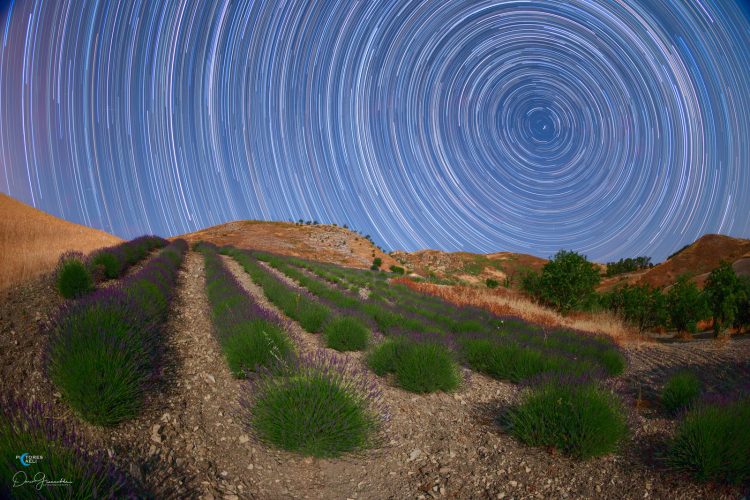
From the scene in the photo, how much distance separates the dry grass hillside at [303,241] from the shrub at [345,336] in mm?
44647

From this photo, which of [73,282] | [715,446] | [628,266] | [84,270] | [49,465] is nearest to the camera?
[49,465]

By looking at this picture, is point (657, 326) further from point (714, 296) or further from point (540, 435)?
point (540, 435)

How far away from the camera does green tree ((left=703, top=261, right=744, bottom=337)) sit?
58.1 feet

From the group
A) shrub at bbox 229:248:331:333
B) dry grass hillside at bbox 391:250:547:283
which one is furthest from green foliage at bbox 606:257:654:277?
shrub at bbox 229:248:331:333

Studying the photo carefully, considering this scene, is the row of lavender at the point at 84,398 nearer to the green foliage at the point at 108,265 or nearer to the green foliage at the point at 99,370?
the green foliage at the point at 99,370

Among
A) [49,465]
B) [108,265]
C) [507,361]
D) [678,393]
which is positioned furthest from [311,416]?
[108,265]

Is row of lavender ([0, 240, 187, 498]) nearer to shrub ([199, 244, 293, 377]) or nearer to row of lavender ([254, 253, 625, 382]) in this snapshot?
shrub ([199, 244, 293, 377])

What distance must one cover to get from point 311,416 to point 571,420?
10.5 feet

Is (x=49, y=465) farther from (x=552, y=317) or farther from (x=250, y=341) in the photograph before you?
(x=552, y=317)

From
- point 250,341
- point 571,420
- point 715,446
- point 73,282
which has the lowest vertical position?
point 715,446

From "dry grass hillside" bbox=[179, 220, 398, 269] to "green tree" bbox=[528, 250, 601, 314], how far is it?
30872mm

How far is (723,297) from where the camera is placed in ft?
60.3

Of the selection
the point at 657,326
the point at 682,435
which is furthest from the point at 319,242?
the point at 682,435

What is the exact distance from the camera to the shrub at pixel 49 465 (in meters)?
2.26
